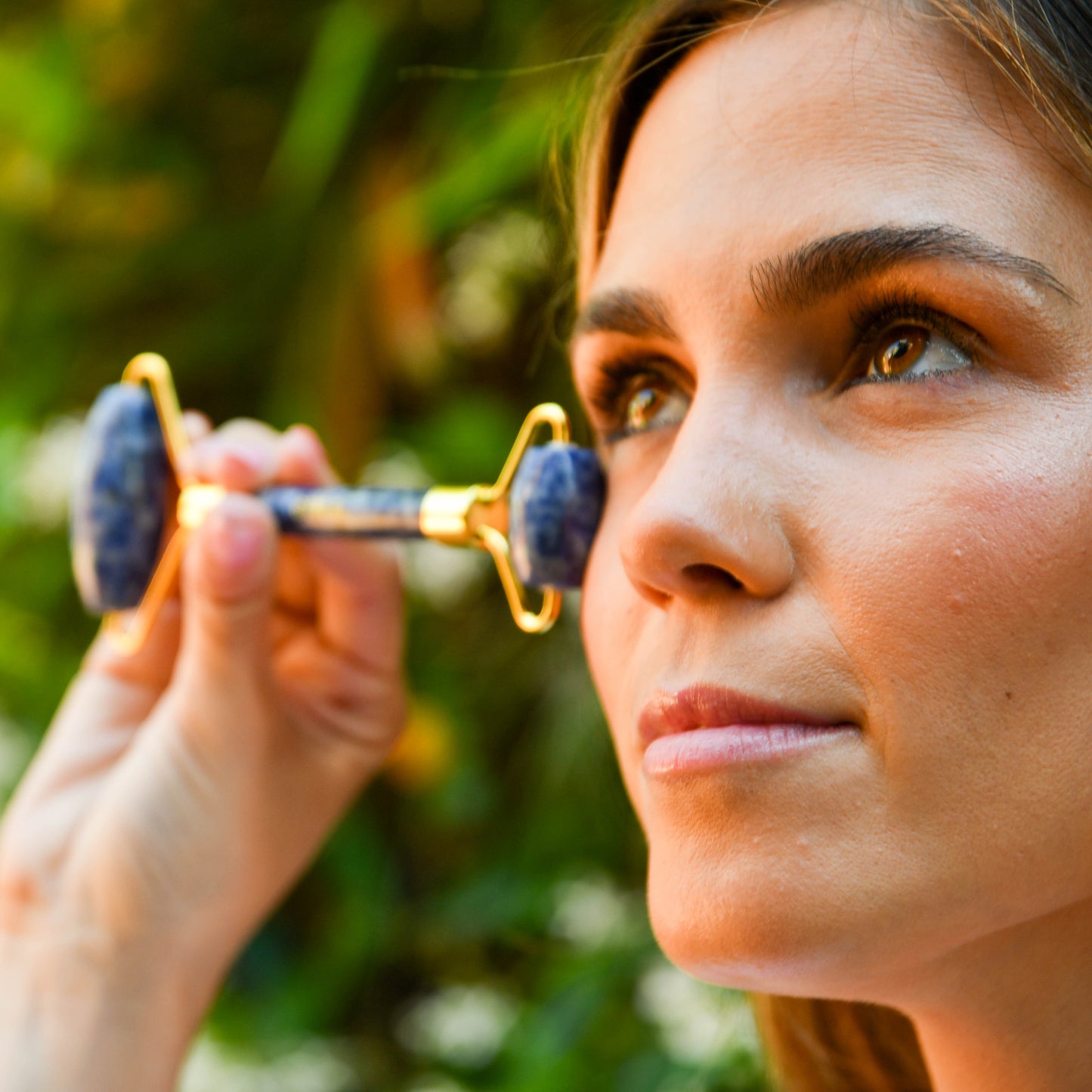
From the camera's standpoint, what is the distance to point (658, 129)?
77 cm

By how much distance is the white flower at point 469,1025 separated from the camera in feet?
4.72

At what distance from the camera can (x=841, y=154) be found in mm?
648

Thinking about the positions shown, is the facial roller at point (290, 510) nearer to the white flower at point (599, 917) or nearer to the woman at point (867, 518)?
the woman at point (867, 518)

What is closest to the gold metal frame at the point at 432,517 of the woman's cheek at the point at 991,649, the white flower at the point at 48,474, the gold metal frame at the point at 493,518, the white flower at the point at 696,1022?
the gold metal frame at the point at 493,518

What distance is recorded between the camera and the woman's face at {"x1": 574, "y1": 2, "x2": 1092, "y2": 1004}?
580 millimetres

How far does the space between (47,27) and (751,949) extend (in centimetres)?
156

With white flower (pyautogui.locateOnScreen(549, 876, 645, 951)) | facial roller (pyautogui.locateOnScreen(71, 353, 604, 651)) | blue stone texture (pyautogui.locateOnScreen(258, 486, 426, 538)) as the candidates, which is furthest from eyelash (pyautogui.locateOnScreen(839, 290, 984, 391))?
white flower (pyautogui.locateOnScreen(549, 876, 645, 951))

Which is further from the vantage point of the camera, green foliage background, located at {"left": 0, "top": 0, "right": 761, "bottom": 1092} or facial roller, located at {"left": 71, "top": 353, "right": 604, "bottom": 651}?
green foliage background, located at {"left": 0, "top": 0, "right": 761, "bottom": 1092}

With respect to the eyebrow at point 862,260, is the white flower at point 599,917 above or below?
below

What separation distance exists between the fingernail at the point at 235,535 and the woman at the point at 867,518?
283 mm

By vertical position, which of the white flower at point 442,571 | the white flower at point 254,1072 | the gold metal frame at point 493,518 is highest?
the white flower at point 442,571

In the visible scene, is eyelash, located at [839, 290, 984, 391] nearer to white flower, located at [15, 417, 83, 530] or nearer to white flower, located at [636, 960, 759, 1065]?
white flower, located at [636, 960, 759, 1065]

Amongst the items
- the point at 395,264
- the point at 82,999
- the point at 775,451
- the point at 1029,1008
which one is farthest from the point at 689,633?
the point at 395,264

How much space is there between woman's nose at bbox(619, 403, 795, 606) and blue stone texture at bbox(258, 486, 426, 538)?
0.84ft
